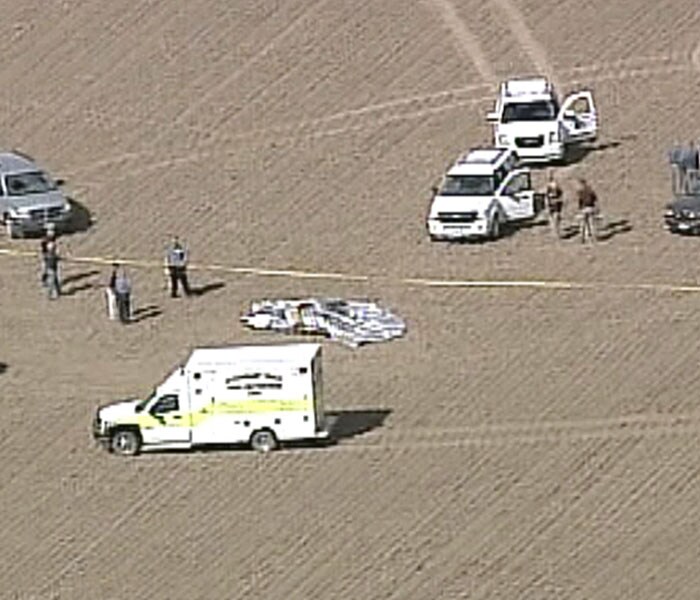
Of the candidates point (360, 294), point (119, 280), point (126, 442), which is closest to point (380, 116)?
point (360, 294)

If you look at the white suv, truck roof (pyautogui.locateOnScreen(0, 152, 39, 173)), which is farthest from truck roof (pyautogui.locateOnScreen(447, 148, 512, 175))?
truck roof (pyautogui.locateOnScreen(0, 152, 39, 173))

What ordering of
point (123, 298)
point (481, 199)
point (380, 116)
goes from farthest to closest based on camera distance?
point (380, 116) → point (481, 199) → point (123, 298)

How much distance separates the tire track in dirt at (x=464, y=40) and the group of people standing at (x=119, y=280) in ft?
40.8

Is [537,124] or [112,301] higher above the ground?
[537,124]

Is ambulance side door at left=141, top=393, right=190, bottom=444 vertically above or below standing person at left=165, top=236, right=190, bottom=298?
below

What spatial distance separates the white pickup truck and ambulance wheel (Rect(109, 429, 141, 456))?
11.3 metres

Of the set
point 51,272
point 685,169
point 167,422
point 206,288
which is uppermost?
point 685,169

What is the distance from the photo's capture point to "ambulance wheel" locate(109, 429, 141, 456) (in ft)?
122

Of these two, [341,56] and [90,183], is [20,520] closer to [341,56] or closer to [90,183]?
[90,183]

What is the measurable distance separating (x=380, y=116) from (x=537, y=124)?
465 centimetres

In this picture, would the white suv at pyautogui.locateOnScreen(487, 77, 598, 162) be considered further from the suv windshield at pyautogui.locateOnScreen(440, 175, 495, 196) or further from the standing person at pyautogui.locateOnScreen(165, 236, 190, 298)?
the standing person at pyautogui.locateOnScreen(165, 236, 190, 298)

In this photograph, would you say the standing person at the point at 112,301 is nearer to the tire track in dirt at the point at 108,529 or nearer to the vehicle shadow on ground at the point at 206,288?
the vehicle shadow on ground at the point at 206,288

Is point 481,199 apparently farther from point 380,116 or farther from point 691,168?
point 380,116

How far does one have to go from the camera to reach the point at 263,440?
36906 mm
